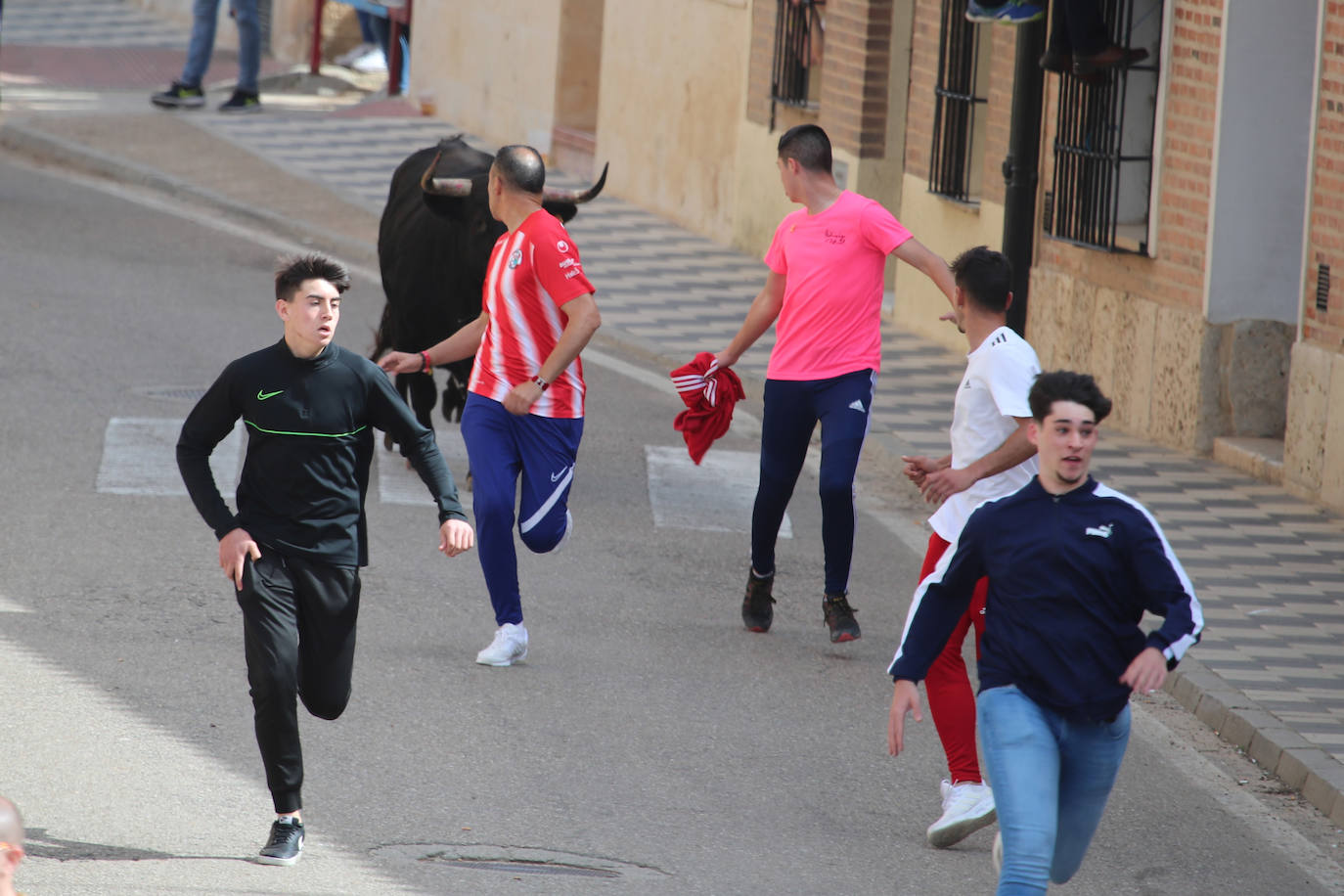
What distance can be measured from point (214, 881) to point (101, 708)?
1.67m

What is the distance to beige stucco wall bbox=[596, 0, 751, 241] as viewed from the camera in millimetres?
19453

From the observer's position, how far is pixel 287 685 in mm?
5902

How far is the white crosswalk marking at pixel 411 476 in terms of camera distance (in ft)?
35.1

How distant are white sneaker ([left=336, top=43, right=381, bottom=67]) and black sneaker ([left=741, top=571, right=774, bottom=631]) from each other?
814 inches

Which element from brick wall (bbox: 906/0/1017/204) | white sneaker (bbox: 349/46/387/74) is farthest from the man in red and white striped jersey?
white sneaker (bbox: 349/46/387/74)

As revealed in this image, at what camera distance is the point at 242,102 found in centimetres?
2409

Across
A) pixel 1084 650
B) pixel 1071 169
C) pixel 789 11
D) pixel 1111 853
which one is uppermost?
pixel 789 11

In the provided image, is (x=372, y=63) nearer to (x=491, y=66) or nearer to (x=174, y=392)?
(x=491, y=66)

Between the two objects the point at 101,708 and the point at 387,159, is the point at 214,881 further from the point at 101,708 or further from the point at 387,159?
the point at 387,159

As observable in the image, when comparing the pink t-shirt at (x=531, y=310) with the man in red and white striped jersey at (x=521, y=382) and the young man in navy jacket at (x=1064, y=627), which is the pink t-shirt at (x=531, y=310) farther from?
the young man in navy jacket at (x=1064, y=627)

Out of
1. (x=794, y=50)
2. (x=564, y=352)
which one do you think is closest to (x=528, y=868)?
(x=564, y=352)

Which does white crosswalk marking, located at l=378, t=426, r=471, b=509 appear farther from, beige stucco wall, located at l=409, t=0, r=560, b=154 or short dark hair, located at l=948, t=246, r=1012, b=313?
beige stucco wall, located at l=409, t=0, r=560, b=154

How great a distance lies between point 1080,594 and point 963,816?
150cm

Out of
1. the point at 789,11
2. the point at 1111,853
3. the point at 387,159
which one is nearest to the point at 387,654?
the point at 1111,853
